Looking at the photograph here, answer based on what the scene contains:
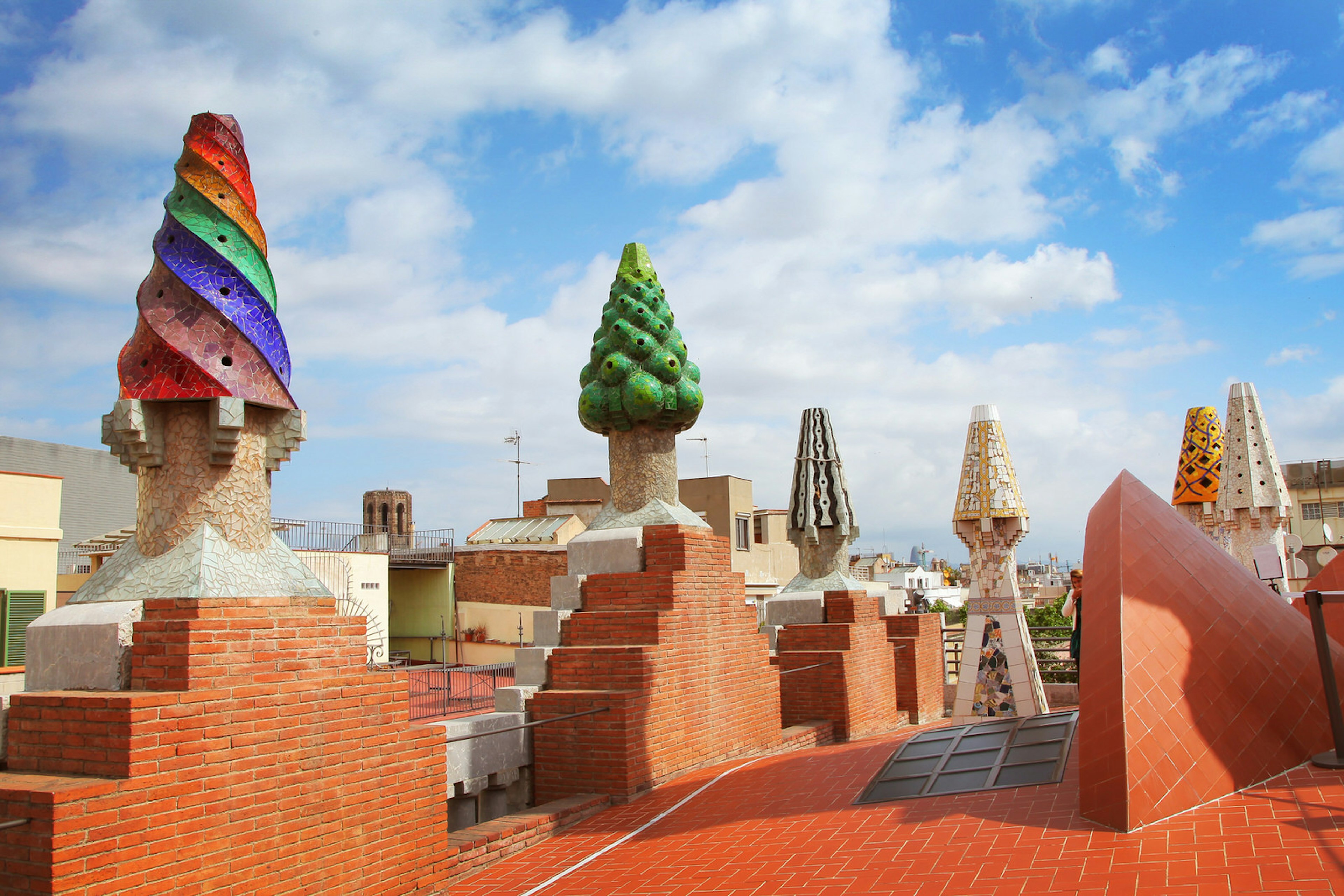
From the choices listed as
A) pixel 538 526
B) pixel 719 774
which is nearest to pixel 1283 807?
pixel 719 774

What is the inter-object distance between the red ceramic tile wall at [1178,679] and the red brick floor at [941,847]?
152mm

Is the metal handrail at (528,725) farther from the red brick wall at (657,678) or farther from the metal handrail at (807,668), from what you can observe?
the metal handrail at (807,668)

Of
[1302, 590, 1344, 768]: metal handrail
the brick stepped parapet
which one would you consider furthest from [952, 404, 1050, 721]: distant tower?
[1302, 590, 1344, 768]: metal handrail

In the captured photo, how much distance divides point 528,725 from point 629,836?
103cm

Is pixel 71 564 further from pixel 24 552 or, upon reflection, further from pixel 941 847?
pixel 941 847

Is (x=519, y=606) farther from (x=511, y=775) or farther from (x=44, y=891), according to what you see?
(x=44, y=891)

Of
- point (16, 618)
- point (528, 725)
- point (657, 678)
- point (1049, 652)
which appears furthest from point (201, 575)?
point (1049, 652)

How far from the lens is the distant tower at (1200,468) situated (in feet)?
64.4

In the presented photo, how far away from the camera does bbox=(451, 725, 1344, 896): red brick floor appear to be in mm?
4363

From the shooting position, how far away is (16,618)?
51.0ft

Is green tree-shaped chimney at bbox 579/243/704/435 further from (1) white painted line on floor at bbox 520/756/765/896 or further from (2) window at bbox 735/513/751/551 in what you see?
(2) window at bbox 735/513/751/551

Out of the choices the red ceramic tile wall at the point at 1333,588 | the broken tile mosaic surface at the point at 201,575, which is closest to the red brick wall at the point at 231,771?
the broken tile mosaic surface at the point at 201,575

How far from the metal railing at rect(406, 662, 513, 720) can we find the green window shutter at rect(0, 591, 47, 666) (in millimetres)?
6178

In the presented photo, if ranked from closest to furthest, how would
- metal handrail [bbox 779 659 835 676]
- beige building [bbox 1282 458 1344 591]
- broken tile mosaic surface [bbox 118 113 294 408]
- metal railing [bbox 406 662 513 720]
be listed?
broken tile mosaic surface [bbox 118 113 294 408] → metal handrail [bbox 779 659 835 676] → metal railing [bbox 406 662 513 720] → beige building [bbox 1282 458 1344 591]
